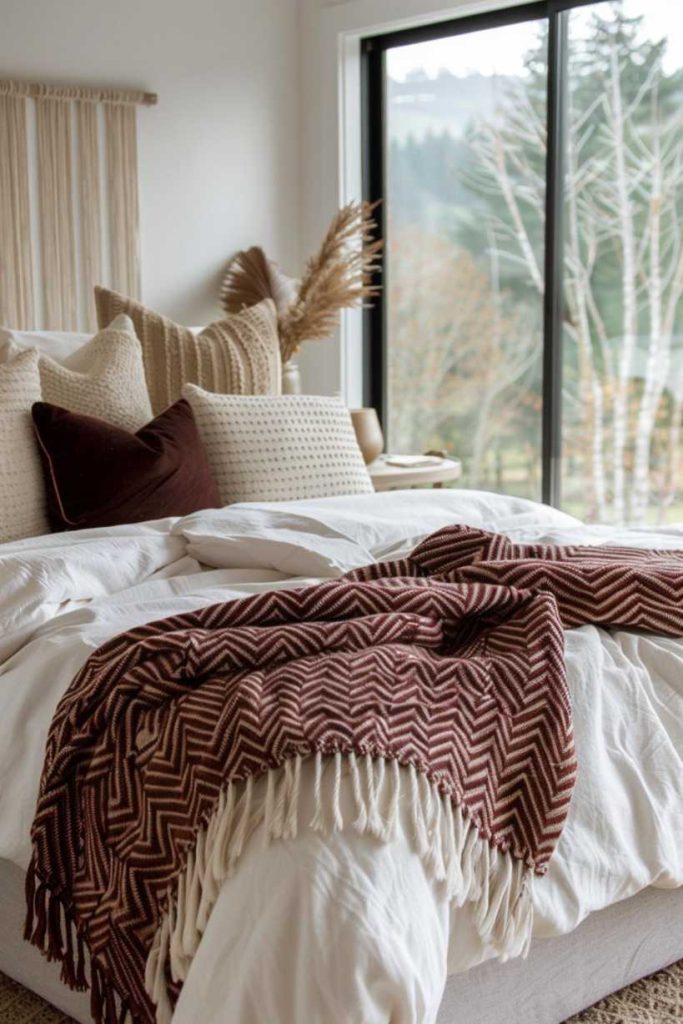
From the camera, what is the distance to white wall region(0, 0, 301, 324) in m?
4.63

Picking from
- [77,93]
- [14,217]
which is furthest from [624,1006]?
[77,93]

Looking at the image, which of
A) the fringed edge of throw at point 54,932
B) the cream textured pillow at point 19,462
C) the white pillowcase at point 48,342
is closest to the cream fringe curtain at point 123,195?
the white pillowcase at point 48,342

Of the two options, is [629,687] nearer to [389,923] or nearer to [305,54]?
[389,923]

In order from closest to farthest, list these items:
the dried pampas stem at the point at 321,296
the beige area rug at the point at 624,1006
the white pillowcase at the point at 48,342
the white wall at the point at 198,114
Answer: the beige area rug at the point at 624,1006 < the white pillowcase at the point at 48,342 < the dried pampas stem at the point at 321,296 < the white wall at the point at 198,114

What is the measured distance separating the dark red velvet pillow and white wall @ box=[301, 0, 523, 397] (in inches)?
96.5

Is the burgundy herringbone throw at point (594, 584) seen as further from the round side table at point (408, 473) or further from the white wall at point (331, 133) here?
the white wall at point (331, 133)

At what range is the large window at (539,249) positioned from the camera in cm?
464

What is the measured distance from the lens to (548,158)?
4719 millimetres

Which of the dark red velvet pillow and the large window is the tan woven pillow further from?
the large window

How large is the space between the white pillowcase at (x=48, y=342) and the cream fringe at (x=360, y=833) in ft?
6.51

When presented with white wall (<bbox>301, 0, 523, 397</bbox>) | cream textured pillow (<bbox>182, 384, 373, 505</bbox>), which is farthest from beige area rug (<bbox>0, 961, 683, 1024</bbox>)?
white wall (<bbox>301, 0, 523, 397</bbox>)

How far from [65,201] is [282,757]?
141 inches

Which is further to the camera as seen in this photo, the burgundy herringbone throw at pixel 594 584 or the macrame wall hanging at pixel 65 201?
the macrame wall hanging at pixel 65 201

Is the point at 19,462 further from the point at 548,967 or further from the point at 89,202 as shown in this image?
the point at 89,202
